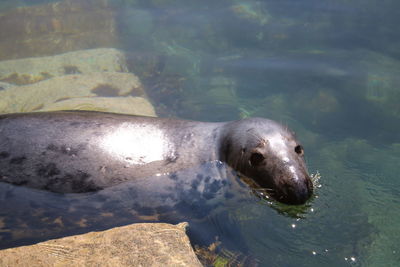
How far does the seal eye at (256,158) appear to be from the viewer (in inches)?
121

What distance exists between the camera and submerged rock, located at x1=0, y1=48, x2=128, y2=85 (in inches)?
367

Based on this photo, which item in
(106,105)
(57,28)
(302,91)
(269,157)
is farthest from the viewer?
(57,28)

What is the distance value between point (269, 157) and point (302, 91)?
17.9ft

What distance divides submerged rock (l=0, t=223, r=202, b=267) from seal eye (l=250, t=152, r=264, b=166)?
2.81 feet

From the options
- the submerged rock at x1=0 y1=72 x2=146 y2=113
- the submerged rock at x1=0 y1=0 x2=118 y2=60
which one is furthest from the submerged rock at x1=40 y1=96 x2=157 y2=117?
the submerged rock at x1=0 y1=0 x2=118 y2=60

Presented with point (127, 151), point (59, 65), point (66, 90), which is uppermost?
point (127, 151)

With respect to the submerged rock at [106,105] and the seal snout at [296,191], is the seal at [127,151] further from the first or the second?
the submerged rock at [106,105]

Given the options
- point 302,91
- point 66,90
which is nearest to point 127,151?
point 66,90

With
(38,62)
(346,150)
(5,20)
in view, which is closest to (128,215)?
(346,150)

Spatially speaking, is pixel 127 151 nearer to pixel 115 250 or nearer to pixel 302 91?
pixel 115 250

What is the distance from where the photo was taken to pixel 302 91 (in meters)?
8.08

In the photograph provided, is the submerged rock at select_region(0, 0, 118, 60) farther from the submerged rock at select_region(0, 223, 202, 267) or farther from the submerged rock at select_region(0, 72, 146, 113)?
the submerged rock at select_region(0, 223, 202, 267)

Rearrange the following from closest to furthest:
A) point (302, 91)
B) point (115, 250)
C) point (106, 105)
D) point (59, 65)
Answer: point (115, 250)
point (106, 105)
point (302, 91)
point (59, 65)

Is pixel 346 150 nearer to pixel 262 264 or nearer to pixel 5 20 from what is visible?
pixel 262 264
